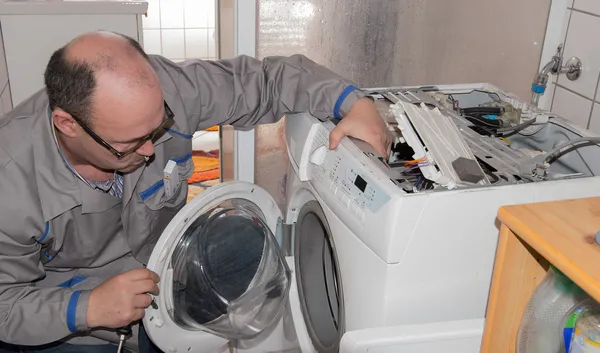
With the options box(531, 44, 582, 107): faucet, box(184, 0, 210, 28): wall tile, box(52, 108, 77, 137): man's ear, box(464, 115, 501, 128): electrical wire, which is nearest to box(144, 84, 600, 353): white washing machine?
box(464, 115, 501, 128): electrical wire

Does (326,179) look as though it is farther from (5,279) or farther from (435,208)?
(5,279)

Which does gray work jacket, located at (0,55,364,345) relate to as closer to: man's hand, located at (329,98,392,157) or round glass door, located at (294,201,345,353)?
man's hand, located at (329,98,392,157)

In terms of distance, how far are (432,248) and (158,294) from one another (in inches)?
22.6

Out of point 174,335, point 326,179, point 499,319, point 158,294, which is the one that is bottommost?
point 174,335

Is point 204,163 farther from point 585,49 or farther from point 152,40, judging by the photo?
point 585,49

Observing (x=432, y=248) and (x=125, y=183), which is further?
(x=125, y=183)

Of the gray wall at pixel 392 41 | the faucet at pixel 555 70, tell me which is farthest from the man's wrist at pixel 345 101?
the gray wall at pixel 392 41

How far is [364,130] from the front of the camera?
4.32 ft

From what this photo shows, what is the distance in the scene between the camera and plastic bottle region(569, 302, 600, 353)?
915mm

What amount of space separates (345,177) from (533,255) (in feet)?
1.25

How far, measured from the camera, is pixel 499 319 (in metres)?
1.05

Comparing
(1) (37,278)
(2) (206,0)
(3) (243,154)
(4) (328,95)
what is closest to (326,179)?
(4) (328,95)

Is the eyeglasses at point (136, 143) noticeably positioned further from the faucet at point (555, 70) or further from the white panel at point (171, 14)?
the white panel at point (171, 14)

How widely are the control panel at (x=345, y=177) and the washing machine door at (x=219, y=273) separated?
20cm
